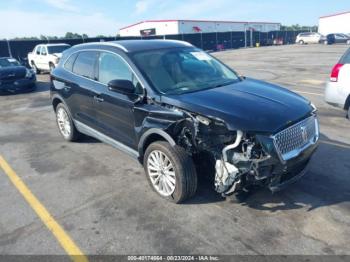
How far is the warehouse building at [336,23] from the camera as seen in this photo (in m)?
66.0

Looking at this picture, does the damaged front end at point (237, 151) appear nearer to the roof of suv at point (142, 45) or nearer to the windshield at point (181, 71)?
the windshield at point (181, 71)

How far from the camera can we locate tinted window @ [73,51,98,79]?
5.41 meters

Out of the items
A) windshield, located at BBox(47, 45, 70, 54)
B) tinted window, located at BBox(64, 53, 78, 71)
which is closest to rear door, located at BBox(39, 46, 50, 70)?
windshield, located at BBox(47, 45, 70, 54)

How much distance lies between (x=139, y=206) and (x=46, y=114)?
21.5 ft

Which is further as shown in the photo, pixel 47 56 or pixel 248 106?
pixel 47 56

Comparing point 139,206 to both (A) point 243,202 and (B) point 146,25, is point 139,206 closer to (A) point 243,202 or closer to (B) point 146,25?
(A) point 243,202

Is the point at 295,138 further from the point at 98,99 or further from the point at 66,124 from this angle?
the point at 66,124

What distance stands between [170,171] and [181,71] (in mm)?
1484

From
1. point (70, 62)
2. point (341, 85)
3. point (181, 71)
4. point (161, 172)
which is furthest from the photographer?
point (341, 85)

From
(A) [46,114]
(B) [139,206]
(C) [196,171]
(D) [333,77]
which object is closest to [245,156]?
(C) [196,171]

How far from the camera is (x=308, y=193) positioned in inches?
169

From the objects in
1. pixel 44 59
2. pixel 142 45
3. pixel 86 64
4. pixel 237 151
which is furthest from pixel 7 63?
pixel 237 151

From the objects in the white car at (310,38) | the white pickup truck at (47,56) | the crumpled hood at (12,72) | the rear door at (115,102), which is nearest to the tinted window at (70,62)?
the rear door at (115,102)

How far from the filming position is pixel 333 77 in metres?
7.26
